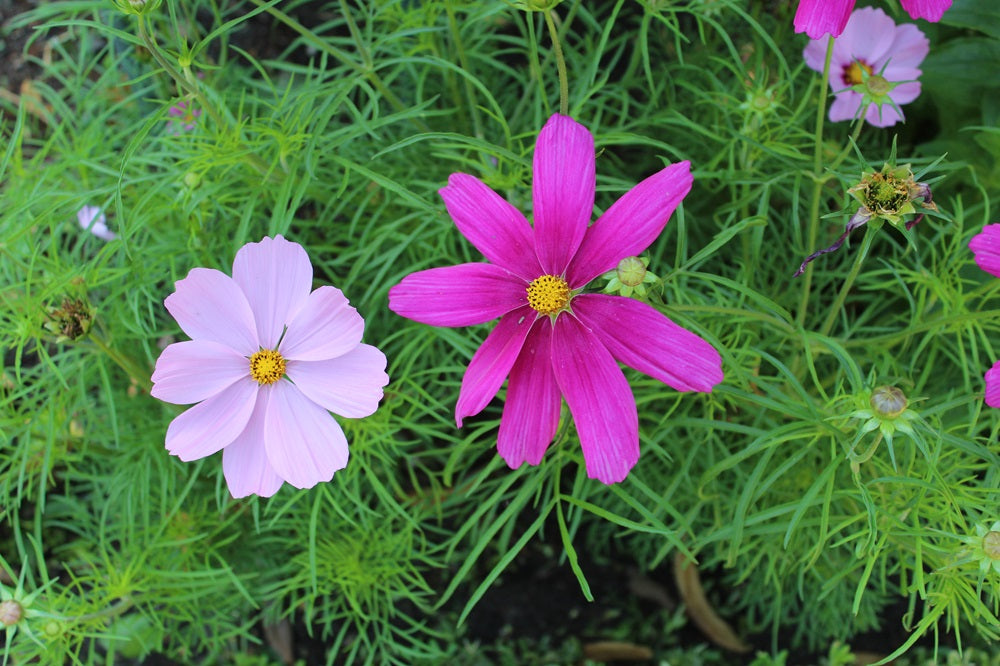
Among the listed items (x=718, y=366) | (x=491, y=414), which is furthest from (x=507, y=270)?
(x=491, y=414)

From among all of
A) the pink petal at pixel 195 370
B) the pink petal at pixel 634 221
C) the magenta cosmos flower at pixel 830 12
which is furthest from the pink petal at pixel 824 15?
the pink petal at pixel 195 370

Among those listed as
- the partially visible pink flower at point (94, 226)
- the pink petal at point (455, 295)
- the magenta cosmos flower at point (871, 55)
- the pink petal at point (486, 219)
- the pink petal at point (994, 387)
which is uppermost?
the magenta cosmos flower at point (871, 55)

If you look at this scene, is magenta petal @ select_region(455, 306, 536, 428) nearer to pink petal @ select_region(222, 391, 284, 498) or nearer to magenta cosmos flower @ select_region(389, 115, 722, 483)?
magenta cosmos flower @ select_region(389, 115, 722, 483)

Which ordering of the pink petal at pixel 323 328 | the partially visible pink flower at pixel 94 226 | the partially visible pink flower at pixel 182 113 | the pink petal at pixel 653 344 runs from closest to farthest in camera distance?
1. the pink petal at pixel 653 344
2. the pink petal at pixel 323 328
3. the partially visible pink flower at pixel 182 113
4. the partially visible pink flower at pixel 94 226

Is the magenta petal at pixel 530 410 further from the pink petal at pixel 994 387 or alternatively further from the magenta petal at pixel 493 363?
the pink petal at pixel 994 387

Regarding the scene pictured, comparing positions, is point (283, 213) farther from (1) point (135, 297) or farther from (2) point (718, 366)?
(2) point (718, 366)
